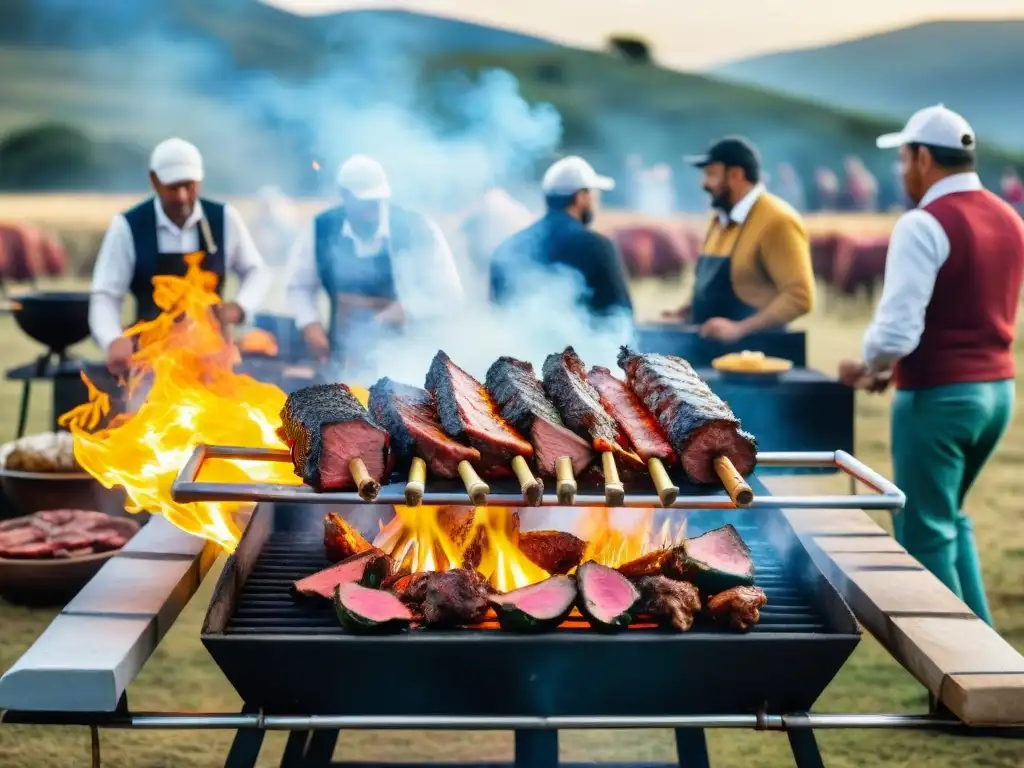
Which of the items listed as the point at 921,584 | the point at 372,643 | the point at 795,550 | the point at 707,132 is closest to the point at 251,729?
the point at 372,643

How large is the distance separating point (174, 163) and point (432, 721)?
4668mm

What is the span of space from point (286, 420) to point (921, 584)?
1838 mm

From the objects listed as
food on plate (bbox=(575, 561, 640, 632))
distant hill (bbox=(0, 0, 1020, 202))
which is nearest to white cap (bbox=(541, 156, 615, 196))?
food on plate (bbox=(575, 561, 640, 632))

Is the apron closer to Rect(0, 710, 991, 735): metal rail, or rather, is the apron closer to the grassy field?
the grassy field

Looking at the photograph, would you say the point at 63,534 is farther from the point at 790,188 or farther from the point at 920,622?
the point at 790,188

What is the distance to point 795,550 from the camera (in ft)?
9.49

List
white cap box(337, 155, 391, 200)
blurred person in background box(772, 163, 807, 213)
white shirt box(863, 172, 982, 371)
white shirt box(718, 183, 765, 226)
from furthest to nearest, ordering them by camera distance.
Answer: blurred person in background box(772, 163, 807, 213)
white shirt box(718, 183, 765, 226)
white cap box(337, 155, 391, 200)
white shirt box(863, 172, 982, 371)

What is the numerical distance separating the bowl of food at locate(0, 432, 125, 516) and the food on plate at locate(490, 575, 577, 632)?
3.91 metres

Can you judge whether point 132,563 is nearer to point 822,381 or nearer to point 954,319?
point 954,319

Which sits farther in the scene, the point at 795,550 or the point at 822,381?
the point at 822,381

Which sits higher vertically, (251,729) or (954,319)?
(954,319)

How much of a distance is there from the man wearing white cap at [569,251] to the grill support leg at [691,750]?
10.9 ft

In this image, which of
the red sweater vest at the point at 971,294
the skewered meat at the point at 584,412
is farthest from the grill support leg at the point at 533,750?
the red sweater vest at the point at 971,294

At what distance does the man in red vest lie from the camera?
4129 millimetres
